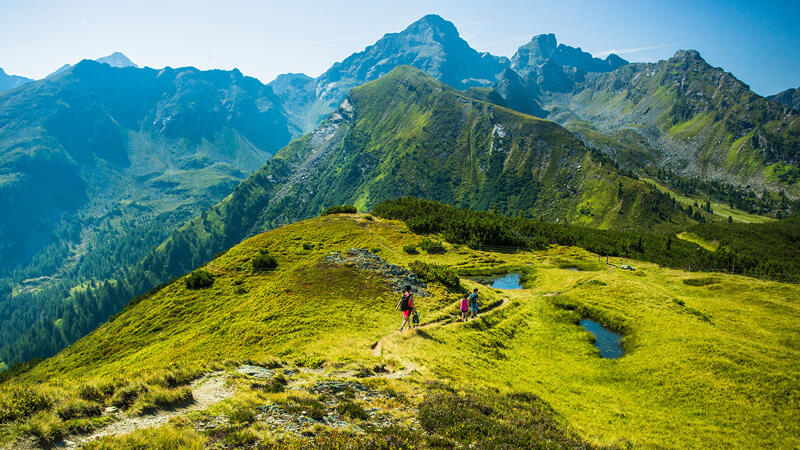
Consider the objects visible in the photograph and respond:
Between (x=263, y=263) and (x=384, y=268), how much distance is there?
2165 centimetres

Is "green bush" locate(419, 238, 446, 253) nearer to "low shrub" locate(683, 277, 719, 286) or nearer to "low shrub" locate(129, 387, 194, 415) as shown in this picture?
"low shrub" locate(683, 277, 719, 286)

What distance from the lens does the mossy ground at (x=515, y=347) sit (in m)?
22.4

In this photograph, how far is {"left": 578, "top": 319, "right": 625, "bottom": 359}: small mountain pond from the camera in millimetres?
36219

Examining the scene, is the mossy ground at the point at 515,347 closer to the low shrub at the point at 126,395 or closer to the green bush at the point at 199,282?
the green bush at the point at 199,282

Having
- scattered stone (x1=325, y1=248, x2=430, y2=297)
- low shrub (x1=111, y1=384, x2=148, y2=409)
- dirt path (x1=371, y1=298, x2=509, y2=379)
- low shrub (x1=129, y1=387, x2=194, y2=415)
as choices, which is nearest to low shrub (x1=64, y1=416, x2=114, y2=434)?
low shrub (x1=129, y1=387, x2=194, y2=415)

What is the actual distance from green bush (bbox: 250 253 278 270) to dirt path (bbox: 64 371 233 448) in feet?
120

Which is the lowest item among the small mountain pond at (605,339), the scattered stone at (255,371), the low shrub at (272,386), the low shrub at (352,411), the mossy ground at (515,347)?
the small mountain pond at (605,339)

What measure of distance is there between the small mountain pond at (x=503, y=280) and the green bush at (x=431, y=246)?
16125 mm

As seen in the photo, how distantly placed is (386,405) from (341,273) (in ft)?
95.4

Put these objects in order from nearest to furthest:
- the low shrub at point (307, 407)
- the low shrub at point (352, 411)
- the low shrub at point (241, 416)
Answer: the low shrub at point (241, 416) → the low shrub at point (307, 407) → the low shrub at point (352, 411)

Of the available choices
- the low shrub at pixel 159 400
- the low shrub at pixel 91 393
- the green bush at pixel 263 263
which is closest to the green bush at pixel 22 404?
the low shrub at pixel 91 393

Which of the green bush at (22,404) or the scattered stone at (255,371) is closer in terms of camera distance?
the green bush at (22,404)

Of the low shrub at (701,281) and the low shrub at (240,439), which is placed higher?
the low shrub at (240,439)

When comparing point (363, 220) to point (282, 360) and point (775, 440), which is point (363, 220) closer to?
point (282, 360)
